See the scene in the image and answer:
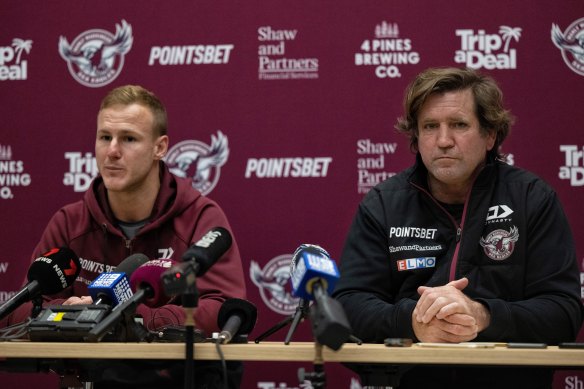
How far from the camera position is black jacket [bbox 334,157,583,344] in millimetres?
2604

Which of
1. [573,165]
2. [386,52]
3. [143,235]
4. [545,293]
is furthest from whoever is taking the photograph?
[386,52]

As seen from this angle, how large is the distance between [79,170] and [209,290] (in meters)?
1.46

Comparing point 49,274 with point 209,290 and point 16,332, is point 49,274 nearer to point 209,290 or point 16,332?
point 16,332

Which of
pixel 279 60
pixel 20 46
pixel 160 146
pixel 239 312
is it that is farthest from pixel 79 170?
pixel 239 312

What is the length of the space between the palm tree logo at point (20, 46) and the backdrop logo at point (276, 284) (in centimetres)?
171

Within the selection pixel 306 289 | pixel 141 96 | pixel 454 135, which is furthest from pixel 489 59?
pixel 306 289

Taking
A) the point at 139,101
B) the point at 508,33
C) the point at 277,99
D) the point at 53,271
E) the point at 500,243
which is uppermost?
the point at 508,33

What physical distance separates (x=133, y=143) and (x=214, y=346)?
5.03 feet

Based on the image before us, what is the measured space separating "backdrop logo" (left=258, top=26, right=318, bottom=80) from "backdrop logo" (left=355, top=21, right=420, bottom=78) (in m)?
0.27

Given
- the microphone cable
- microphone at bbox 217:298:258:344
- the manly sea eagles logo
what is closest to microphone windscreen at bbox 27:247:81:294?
the microphone cable

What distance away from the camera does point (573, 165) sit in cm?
389

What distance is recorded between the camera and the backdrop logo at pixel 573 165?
12.8 feet

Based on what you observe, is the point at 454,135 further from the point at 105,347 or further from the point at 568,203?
the point at 105,347

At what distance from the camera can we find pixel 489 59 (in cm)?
397
